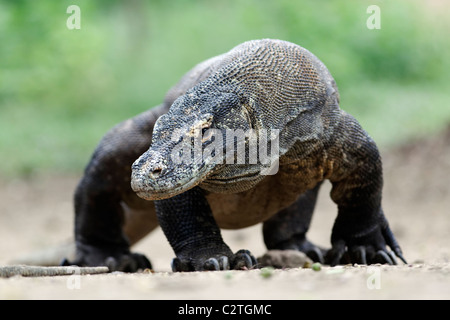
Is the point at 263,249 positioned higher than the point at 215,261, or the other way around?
the point at 215,261

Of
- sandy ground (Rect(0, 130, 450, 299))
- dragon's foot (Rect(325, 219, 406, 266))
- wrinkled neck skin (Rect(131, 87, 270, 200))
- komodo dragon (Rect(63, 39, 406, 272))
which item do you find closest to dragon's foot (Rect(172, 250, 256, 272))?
komodo dragon (Rect(63, 39, 406, 272))

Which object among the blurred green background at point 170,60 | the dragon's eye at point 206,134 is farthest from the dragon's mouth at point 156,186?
the blurred green background at point 170,60

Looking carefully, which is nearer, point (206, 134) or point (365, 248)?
point (206, 134)

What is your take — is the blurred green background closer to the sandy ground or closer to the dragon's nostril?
the sandy ground

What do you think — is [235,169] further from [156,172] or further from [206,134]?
[156,172]

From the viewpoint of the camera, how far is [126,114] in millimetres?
15336

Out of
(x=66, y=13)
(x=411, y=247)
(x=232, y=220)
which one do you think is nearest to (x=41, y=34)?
(x=66, y=13)

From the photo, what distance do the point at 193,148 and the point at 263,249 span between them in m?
5.42

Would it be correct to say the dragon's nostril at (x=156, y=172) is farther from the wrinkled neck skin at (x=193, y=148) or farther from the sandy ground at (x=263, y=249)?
the sandy ground at (x=263, y=249)

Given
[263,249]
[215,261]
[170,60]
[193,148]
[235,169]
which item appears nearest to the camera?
[193,148]

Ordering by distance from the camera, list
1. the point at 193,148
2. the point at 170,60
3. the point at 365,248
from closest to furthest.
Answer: the point at 193,148
the point at 365,248
the point at 170,60

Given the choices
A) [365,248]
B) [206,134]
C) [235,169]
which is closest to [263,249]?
[365,248]

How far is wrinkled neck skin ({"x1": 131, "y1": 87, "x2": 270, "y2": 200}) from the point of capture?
3.10m

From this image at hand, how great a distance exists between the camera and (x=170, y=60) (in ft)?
53.8
